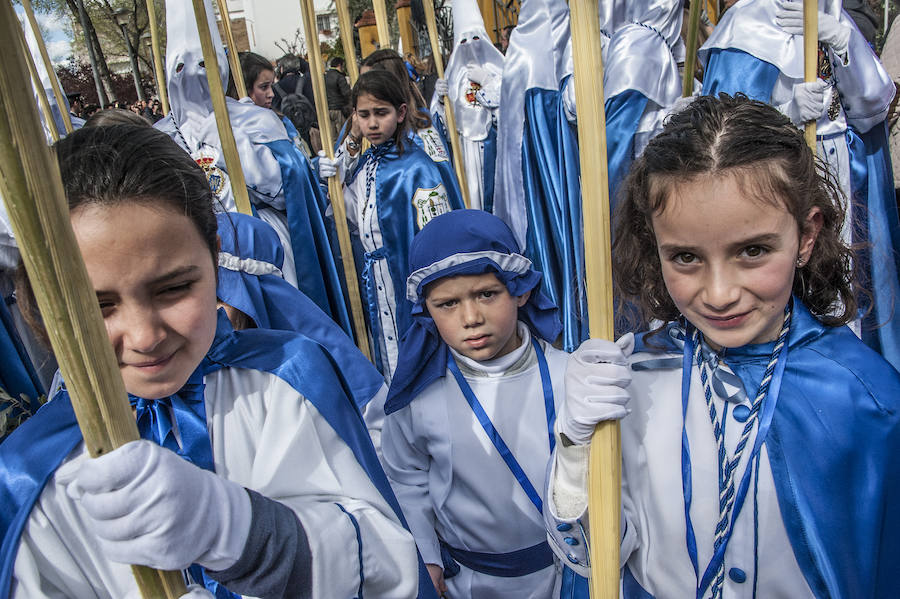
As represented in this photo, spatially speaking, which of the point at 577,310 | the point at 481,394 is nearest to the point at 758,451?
the point at 481,394

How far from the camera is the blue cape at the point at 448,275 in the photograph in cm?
198

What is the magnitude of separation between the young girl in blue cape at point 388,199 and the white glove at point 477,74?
6.30 ft

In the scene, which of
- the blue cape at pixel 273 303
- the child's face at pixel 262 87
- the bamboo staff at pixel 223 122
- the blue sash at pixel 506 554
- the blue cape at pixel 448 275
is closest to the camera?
the blue sash at pixel 506 554

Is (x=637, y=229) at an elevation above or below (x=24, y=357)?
above

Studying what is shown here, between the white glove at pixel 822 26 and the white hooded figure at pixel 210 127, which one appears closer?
the white glove at pixel 822 26

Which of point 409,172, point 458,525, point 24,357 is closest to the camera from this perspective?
point 458,525

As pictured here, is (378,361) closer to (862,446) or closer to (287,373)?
(287,373)

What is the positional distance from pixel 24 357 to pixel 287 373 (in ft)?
7.97

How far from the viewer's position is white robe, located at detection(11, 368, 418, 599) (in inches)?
42.3

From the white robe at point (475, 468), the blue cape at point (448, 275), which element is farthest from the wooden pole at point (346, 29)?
the white robe at point (475, 468)

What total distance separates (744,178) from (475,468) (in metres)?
1.06

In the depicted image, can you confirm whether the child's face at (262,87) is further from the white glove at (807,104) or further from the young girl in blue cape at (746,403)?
the young girl in blue cape at (746,403)

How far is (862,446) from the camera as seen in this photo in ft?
4.00

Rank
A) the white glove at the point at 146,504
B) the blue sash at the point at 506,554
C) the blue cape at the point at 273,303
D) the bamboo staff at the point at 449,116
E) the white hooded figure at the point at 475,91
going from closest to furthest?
the white glove at the point at 146,504, the blue sash at the point at 506,554, the blue cape at the point at 273,303, the bamboo staff at the point at 449,116, the white hooded figure at the point at 475,91
